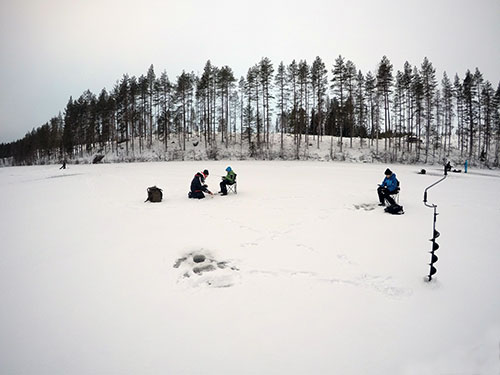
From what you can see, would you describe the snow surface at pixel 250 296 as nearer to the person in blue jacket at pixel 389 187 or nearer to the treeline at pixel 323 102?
the person in blue jacket at pixel 389 187

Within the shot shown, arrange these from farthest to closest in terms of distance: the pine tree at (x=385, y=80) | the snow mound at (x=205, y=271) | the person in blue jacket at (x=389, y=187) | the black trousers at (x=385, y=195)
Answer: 1. the pine tree at (x=385, y=80)
2. the person in blue jacket at (x=389, y=187)
3. the black trousers at (x=385, y=195)
4. the snow mound at (x=205, y=271)

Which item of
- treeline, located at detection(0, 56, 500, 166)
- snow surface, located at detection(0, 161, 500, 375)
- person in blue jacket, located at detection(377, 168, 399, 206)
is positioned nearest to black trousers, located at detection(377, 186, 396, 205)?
person in blue jacket, located at detection(377, 168, 399, 206)

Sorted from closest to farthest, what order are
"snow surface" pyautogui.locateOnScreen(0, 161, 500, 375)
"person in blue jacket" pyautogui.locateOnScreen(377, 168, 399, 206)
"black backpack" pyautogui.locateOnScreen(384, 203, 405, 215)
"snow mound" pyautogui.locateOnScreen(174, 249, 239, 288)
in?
"snow surface" pyautogui.locateOnScreen(0, 161, 500, 375) < "snow mound" pyautogui.locateOnScreen(174, 249, 239, 288) < "black backpack" pyautogui.locateOnScreen(384, 203, 405, 215) < "person in blue jacket" pyautogui.locateOnScreen(377, 168, 399, 206)

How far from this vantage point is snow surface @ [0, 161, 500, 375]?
8.96 ft

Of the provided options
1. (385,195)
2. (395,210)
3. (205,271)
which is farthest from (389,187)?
(205,271)

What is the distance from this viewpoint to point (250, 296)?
3.75 m

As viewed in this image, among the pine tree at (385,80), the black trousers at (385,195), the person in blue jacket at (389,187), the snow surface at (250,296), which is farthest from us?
the pine tree at (385,80)

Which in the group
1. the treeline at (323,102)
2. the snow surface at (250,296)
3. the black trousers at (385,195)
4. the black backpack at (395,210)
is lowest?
the snow surface at (250,296)

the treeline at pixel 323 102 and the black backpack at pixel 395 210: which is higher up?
the treeline at pixel 323 102

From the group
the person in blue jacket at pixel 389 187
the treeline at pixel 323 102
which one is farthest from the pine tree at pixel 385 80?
the person in blue jacket at pixel 389 187

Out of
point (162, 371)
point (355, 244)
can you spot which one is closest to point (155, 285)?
point (162, 371)

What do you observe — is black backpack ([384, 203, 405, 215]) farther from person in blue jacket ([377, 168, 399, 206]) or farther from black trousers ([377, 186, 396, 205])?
person in blue jacket ([377, 168, 399, 206])

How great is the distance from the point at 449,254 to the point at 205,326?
5.24 metres

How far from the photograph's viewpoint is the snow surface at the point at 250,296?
8.96 ft
